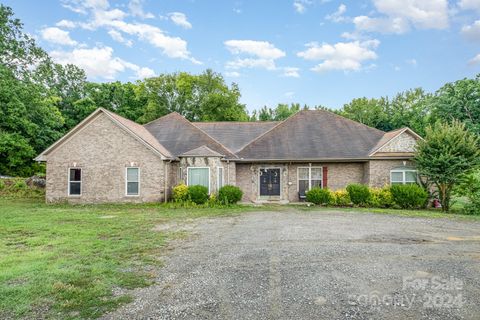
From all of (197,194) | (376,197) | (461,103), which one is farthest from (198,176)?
(461,103)

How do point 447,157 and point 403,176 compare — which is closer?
point 447,157

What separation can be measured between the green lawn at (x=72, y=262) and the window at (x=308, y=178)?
10.3 metres

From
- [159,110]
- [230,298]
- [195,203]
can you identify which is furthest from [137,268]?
[159,110]

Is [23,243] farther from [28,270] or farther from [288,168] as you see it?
[288,168]

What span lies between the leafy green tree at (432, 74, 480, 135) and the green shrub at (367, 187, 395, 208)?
22738mm

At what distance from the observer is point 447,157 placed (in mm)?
15078

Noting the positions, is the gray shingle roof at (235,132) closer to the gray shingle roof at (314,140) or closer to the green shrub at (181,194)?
Answer: the gray shingle roof at (314,140)

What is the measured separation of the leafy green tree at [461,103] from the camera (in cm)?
3403

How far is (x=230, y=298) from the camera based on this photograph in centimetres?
445

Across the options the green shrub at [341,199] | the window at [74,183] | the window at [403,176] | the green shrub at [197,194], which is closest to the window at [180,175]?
the green shrub at [197,194]

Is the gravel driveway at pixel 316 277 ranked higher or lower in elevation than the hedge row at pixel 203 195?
lower

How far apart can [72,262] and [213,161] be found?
12047mm

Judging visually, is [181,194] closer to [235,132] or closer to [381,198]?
[235,132]

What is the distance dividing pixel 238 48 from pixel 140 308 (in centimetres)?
2359
